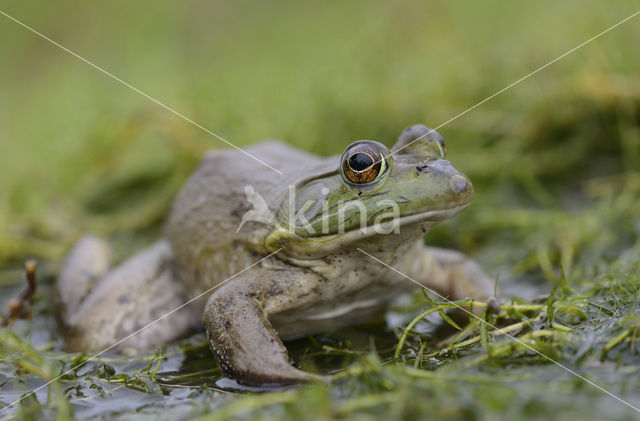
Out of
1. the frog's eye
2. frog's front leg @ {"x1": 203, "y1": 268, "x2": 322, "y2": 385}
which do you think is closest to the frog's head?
the frog's eye

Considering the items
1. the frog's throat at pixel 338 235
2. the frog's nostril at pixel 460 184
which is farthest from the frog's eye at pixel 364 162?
the frog's nostril at pixel 460 184


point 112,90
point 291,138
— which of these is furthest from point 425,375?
point 112,90

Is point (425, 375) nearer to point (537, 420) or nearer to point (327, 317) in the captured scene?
point (537, 420)

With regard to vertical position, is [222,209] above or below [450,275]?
above

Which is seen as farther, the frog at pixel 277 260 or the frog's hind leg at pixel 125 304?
the frog's hind leg at pixel 125 304

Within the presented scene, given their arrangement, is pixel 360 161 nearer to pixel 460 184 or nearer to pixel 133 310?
pixel 460 184

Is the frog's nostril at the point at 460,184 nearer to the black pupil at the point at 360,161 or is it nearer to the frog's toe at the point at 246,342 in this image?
the black pupil at the point at 360,161

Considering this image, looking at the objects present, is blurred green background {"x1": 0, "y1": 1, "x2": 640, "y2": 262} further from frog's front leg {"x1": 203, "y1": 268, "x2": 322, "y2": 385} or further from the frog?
frog's front leg {"x1": 203, "y1": 268, "x2": 322, "y2": 385}

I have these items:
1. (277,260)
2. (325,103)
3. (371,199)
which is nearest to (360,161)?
(371,199)
